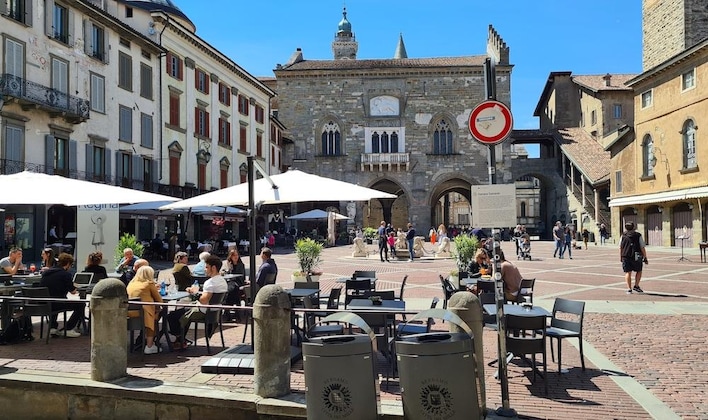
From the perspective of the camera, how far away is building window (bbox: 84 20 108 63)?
23609 millimetres

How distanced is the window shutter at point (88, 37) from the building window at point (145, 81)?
345 cm

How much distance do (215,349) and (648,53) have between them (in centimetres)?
3657

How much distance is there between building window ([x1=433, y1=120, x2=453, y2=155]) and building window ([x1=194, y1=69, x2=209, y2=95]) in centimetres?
1942

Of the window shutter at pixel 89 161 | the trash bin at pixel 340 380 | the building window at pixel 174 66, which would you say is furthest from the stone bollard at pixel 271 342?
the building window at pixel 174 66

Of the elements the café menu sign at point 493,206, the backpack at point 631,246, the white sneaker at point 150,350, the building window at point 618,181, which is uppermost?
the building window at point 618,181

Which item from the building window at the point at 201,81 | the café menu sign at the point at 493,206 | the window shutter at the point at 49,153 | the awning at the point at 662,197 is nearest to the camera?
the café menu sign at the point at 493,206

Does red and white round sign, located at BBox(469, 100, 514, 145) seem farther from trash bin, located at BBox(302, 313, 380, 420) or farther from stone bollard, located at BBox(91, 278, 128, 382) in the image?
stone bollard, located at BBox(91, 278, 128, 382)

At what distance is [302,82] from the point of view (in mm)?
45000

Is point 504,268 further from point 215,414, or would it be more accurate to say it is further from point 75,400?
point 75,400

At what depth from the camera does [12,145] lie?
64.5ft

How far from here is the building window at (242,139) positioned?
37969mm

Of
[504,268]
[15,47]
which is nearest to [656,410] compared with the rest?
[504,268]

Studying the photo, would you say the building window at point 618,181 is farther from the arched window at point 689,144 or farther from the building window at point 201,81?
the building window at point 201,81

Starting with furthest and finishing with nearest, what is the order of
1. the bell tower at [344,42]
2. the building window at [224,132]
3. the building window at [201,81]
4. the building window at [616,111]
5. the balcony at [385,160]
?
the bell tower at [344,42] → the balcony at [385,160] → the building window at [616,111] → the building window at [224,132] → the building window at [201,81]
